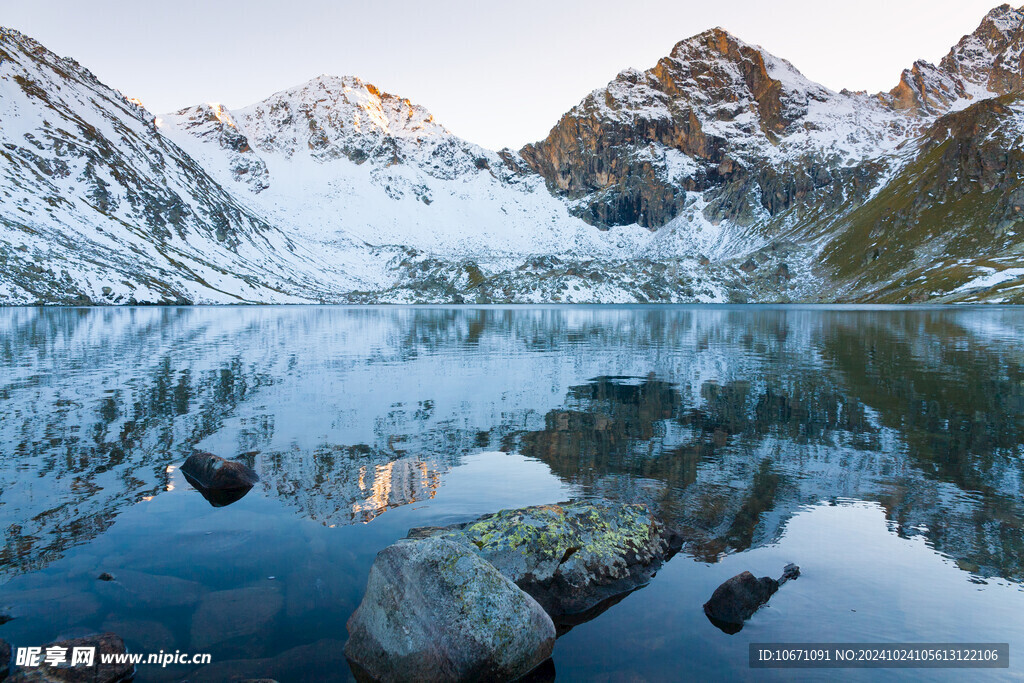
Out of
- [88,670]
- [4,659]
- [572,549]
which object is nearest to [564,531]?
[572,549]

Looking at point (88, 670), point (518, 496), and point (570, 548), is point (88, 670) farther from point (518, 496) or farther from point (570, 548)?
point (518, 496)

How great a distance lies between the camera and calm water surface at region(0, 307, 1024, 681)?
11047 millimetres

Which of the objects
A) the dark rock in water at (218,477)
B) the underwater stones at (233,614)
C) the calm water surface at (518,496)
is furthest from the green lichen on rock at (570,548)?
the dark rock in water at (218,477)

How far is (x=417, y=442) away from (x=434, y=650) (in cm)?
1562

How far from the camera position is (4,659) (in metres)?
9.48

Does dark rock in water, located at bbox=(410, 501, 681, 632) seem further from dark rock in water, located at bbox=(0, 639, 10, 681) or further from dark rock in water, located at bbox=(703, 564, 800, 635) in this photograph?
dark rock in water, located at bbox=(0, 639, 10, 681)

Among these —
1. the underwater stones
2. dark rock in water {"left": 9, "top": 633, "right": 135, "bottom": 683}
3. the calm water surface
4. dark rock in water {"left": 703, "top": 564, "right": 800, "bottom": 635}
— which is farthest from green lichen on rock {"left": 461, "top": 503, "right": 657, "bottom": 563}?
dark rock in water {"left": 9, "top": 633, "right": 135, "bottom": 683}

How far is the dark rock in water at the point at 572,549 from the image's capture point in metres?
12.5

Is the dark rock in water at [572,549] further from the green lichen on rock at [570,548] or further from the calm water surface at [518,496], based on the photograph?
the calm water surface at [518,496]

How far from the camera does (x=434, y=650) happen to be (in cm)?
984

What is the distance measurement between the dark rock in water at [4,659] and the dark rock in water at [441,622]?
5.41 meters

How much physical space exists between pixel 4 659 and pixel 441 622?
729cm

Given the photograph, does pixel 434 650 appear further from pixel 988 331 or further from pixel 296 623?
pixel 988 331

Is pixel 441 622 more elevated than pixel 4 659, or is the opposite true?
pixel 441 622
